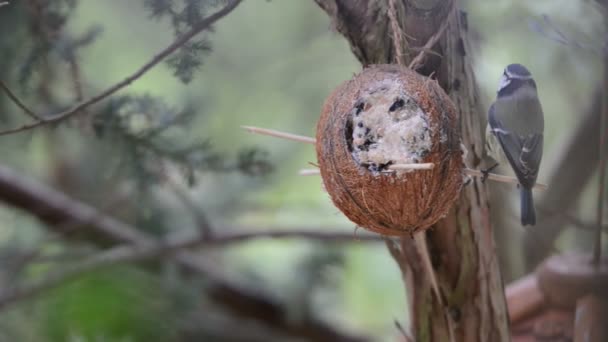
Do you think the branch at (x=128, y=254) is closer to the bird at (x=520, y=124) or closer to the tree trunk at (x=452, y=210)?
the tree trunk at (x=452, y=210)

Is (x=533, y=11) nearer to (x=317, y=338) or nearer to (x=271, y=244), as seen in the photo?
(x=317, y=338)

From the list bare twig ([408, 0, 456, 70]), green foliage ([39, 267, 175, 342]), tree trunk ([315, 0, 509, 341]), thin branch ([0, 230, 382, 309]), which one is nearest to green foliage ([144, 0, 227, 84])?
tree trunk ([315, 0, 509, 341])

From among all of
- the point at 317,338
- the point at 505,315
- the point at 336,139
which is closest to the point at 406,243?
the point at 505,315

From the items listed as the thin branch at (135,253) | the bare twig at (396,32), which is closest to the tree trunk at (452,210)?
the bare twig at (396,32)

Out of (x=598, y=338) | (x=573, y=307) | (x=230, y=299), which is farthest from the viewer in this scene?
(x=230, y=299)

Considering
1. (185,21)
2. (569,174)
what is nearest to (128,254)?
(185,21)

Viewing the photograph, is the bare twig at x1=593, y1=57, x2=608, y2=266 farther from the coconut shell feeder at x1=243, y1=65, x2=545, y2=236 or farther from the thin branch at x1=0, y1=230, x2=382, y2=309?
the thin branch at x1=0, y1=230, x2=382, y2=309

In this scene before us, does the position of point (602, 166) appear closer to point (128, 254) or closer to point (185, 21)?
point (185, 21)
